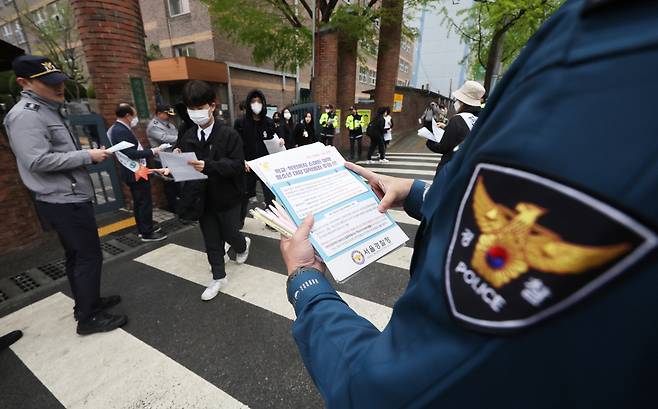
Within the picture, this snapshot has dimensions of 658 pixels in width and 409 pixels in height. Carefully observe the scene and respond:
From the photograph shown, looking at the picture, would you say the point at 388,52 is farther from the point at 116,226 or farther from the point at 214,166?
the point at 214,166

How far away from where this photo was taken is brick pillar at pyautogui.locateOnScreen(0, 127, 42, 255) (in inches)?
162

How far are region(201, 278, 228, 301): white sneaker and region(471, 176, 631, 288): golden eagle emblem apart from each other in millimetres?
3341

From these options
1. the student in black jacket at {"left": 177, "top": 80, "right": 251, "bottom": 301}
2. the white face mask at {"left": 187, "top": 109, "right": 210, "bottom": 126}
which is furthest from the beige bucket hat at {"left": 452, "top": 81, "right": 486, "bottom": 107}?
the white face mask at {"left": 187, "top": 109, "right": 210, "bottom": 126}

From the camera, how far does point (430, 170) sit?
9.51 metres

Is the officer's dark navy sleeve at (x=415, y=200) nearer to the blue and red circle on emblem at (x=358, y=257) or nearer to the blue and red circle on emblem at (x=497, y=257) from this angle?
the blue and red circle on emblem at (x=358, y=257)

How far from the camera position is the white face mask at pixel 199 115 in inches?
120

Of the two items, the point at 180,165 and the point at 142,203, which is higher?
the point at 180,165

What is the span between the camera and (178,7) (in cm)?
2055

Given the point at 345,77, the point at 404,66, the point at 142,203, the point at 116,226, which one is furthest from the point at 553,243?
the point at 404,66

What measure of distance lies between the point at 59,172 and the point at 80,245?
65 centimetres

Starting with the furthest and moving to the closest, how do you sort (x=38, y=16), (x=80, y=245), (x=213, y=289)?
(x=38, y=16)
(x=213, y=289)
(x=80, y=245)

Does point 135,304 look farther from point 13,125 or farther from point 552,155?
point 552,155

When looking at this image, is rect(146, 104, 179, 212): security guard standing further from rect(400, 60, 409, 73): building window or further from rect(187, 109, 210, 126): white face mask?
rect(400, 60, 409, 73): building window

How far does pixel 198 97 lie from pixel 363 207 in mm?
2581
